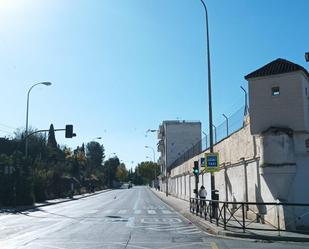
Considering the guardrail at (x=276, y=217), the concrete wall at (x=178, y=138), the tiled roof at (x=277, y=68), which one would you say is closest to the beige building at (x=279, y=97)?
the tiled roof at (x=277, y=68)

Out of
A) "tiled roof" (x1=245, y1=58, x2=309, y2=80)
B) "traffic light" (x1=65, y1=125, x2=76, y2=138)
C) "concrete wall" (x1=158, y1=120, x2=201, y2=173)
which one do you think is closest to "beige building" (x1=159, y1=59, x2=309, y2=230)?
"tiled roof" (x1=245, y1=58, x2=309, y2=80)

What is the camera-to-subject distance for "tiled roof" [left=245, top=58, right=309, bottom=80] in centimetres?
2152

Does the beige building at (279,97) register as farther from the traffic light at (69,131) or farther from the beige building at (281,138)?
the traffic light at (69,131)

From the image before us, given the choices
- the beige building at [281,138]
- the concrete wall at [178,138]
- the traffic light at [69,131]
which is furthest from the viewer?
the concrete wall at [178,138]

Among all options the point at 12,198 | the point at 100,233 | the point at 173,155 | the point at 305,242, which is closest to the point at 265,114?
the point at 305,242

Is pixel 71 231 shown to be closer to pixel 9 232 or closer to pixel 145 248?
pixel 9 232

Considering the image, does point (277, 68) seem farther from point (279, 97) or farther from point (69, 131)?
point (69, 131)

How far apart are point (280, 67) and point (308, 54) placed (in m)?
4.42

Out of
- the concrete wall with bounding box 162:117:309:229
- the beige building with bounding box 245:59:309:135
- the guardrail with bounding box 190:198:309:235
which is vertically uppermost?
the beige building with bounding box 245:59:309:135

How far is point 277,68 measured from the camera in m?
22.0

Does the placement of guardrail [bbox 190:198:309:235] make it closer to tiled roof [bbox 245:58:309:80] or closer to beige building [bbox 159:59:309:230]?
beige building [bbox 159:59:309:230]

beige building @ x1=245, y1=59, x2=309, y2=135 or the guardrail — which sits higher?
beige building @ x1=245, y1=59, x2=309, y2=135

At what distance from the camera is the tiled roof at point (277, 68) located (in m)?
21.5

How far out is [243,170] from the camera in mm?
25984
